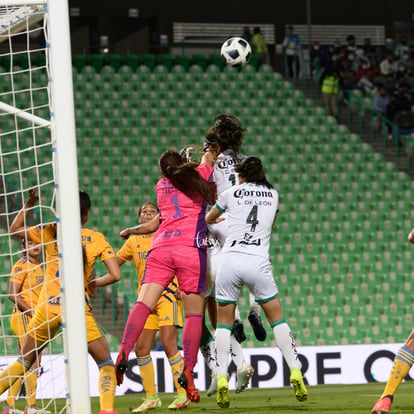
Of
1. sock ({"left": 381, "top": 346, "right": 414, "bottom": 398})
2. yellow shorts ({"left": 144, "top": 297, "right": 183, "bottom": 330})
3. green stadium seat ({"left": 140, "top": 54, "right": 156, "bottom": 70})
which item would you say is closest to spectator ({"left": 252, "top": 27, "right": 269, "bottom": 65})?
green stadium seat ({"left": 140, "top": 54, "right": 156, "bottom": 70})

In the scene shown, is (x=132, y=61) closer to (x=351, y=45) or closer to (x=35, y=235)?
(x=351, y=45)

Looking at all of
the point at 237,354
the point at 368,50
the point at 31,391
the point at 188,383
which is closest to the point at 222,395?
the point at 188,383

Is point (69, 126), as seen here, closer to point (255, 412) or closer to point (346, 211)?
point (255, 412)

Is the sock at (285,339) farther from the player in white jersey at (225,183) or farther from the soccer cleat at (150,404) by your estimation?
the soccer cleat at (150,404)

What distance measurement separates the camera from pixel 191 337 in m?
7.55

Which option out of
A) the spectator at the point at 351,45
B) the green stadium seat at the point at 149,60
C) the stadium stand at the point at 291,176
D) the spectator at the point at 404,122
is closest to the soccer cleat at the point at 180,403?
the stadium stand at the point at 291,176

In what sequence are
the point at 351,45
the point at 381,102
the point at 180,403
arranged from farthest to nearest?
the point at 351,45 < the point at 381,102 < the point at 180,403

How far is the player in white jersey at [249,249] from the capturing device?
746 cm

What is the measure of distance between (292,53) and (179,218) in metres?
15.9

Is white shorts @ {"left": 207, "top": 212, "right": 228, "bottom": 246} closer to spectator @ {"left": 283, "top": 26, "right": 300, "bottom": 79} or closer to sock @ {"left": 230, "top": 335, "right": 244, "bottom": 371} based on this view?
sock @ {"left": 230, "top": 335, "right": 244, "bottom": 371}

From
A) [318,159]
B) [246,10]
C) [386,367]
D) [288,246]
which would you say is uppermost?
[246,10]

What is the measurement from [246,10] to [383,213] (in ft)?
29.2

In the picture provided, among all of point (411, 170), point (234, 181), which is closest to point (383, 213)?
point (411, 170)

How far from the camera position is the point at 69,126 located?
6.10 m
